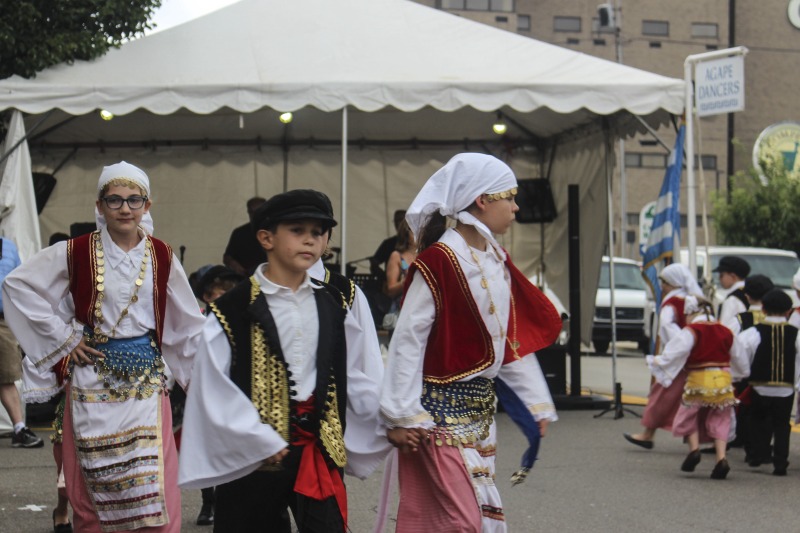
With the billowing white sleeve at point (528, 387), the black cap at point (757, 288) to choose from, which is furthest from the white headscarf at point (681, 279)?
the billowing white sleeve at point (528, 387)

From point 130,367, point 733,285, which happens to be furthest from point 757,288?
point 130,367

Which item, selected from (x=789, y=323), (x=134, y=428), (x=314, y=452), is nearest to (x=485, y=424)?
(x=314, y=452)

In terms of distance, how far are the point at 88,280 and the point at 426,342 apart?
1.66 m

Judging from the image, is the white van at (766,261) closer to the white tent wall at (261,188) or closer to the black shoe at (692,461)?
the white tent wall at (261,188)

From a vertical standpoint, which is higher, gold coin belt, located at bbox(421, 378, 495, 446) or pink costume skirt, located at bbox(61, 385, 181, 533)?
gold coin belt, located at bbox(421, 378, 495, 446)

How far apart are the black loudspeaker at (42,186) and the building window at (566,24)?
156ft

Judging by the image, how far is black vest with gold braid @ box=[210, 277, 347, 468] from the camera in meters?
4.25

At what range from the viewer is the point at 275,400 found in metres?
4.26

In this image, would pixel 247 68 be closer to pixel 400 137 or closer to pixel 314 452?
pixel 400 137

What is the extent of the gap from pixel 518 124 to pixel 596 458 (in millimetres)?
6079

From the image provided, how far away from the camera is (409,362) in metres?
4.72

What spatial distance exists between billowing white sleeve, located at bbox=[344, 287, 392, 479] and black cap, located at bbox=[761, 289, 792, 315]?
5813 mm

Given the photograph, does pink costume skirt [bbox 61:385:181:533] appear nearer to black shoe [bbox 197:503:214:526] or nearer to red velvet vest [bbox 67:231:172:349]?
red velvet vest [bbox 67:231:172:349]

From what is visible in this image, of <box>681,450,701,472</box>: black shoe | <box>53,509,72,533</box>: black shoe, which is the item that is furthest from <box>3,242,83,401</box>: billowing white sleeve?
<box>681,450,701,472</box>: black shoe
